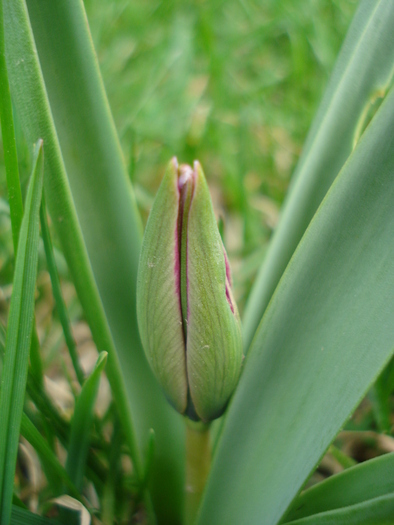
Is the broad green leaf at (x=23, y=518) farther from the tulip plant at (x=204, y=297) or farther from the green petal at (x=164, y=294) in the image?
the green petal at (x=164, y=294)

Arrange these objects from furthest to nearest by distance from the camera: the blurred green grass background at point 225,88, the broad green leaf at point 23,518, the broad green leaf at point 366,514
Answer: the blurred green grass background at point 225,88 → the broad green leaf at point 23,518 → the broad green leaf at point 366,514

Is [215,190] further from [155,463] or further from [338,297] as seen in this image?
[338,297]

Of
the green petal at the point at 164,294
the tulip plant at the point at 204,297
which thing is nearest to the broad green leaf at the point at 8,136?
the tulip plant at the point at 204,297

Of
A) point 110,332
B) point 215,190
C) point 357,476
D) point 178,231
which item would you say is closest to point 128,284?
point 110,332

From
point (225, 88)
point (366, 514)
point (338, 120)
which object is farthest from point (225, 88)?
point (366, 514)

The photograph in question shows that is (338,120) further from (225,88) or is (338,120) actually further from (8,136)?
(225,88)

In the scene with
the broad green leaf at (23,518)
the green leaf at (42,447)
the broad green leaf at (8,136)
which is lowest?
the broad green leaf at (23,518)

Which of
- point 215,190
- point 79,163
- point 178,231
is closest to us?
point 178,231

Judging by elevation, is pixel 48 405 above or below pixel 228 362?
below
